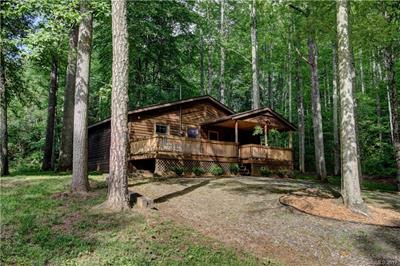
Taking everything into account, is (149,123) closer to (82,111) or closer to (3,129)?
(3,129)

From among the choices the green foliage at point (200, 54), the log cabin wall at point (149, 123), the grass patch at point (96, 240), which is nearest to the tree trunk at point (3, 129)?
the green foliage at point (200, 54)

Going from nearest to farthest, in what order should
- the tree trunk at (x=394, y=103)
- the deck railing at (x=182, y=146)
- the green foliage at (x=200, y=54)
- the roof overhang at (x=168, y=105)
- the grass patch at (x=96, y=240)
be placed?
the grass patch at (x=96, y=240) < the green foliage at (x=200, y=54) < the tree trunk at (x=394, y=103) < the deck railing at (x=182, y=146) < the roof overhang at (x=168, y=105)

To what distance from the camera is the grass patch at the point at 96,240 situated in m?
5.62

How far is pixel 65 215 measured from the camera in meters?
7.80

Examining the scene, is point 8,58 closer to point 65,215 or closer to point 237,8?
point 65,215

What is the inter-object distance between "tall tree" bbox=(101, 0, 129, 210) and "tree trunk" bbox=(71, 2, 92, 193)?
1.73 m

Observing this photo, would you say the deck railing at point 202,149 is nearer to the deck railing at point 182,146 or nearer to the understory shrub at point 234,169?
the deck railing at point 182,146

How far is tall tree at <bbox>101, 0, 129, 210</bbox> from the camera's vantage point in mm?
8188

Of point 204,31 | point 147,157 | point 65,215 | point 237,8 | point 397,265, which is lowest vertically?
point 397,265

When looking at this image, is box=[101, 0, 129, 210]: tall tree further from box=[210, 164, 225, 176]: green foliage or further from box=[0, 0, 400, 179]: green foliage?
box=[210, 164, 225, 176]: green foliage

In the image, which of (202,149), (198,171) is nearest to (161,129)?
(202,149)

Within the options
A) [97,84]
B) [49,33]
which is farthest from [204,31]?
[49,33]

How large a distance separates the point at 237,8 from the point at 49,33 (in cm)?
2711

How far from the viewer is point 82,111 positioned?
10.4 meters
